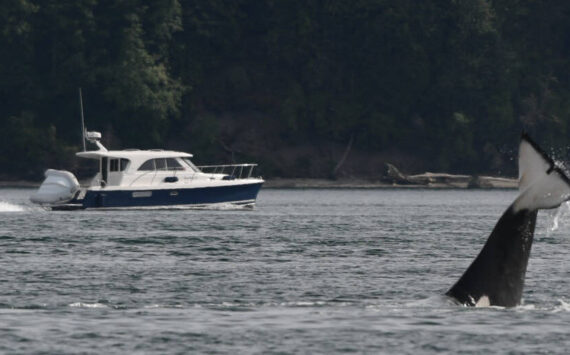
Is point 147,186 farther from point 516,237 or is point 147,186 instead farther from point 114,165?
point 516,237

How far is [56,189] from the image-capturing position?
67.1 meters

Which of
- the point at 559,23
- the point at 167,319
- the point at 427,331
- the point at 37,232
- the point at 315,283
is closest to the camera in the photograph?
the point at 427,331

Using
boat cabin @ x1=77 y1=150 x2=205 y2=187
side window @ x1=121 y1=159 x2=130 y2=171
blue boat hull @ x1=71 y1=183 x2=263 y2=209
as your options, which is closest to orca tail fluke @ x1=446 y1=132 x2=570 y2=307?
blue boat hull @ x1=71 y1=183 x2=263 y2=209

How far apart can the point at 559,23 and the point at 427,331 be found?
4174 inches

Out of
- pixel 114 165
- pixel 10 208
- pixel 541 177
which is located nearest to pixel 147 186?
pixel 114 165

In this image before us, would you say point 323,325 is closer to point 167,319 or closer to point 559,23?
point 167,319

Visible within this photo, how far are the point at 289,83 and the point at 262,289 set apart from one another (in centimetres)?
9144

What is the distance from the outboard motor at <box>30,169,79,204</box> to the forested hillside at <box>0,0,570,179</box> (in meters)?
44.9

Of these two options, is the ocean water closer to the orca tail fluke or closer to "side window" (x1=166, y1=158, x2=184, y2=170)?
the orca tail fluke

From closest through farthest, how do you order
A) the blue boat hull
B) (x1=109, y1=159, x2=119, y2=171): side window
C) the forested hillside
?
the blue boat hull → (x1=109, y1=159, x2=119, y2=171): side window → the forested hillside

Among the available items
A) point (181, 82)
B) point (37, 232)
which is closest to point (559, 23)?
point (181, 82)

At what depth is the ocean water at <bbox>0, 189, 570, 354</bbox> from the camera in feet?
71.7

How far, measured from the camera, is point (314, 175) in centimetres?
11625

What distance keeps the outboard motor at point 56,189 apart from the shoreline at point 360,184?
144ft
